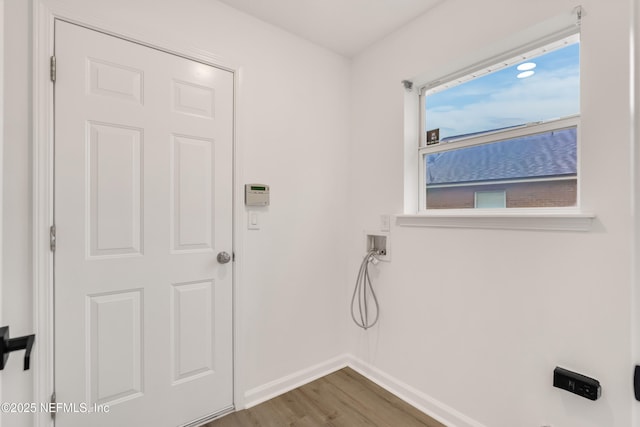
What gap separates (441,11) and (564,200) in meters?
1.31

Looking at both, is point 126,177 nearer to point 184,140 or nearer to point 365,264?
point 184,140

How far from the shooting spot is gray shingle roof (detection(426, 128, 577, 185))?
1.56 metres

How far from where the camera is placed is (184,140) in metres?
1.80

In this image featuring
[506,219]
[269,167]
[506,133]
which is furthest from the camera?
[269,167]

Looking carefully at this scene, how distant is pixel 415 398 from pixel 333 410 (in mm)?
539

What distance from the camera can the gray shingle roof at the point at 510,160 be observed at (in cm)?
156

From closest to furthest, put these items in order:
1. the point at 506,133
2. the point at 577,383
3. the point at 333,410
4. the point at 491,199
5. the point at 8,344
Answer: the point at 8,344
the point at 577,383
the point at 506,133
the point at 491,199
the point at 333,410

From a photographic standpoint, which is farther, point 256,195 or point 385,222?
point 385,222

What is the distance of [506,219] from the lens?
1.63 metres

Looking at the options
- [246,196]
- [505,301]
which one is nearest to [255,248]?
[246,196]

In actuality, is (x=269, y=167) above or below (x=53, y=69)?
below

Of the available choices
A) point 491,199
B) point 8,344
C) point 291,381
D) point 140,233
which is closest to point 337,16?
point 491,199

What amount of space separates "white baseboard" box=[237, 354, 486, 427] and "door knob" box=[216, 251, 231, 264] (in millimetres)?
873

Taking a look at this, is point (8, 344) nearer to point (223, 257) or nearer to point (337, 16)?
point (223, 257)
